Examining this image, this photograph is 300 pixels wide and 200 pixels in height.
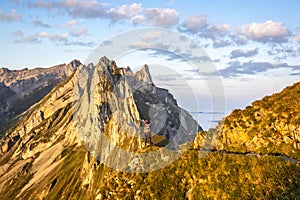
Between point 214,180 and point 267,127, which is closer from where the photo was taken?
point 214,180

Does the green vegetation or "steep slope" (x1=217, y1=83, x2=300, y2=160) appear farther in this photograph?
"steep slope" (x1=217, y1=83, x2=300, y2=160)

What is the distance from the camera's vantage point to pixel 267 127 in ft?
127

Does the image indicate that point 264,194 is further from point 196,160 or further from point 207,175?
point 196,160

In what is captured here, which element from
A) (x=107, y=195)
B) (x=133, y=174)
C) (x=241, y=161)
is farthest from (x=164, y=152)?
(x=241, y=161)

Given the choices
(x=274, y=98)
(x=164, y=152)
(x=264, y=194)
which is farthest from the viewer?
(x=164, y=152)

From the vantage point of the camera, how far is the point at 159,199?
Answer: 37.9 m

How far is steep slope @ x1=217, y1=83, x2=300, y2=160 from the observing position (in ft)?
119

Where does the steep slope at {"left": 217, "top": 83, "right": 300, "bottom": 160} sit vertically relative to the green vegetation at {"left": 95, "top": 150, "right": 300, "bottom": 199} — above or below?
above

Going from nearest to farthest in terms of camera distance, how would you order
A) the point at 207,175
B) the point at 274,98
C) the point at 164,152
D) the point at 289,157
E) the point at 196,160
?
the point at 289,157 < the point at 207,175 < the point at 196,160 < the point at 274,98 < the point at 164,152

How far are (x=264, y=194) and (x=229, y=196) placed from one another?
3.19m

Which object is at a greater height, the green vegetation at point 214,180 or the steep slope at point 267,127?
the steep slope at point 267,127

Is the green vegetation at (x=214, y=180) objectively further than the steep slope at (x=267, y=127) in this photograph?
No

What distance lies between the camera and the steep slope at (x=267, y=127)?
36.2 m

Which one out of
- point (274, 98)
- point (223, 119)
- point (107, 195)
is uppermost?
point (274, 98)
